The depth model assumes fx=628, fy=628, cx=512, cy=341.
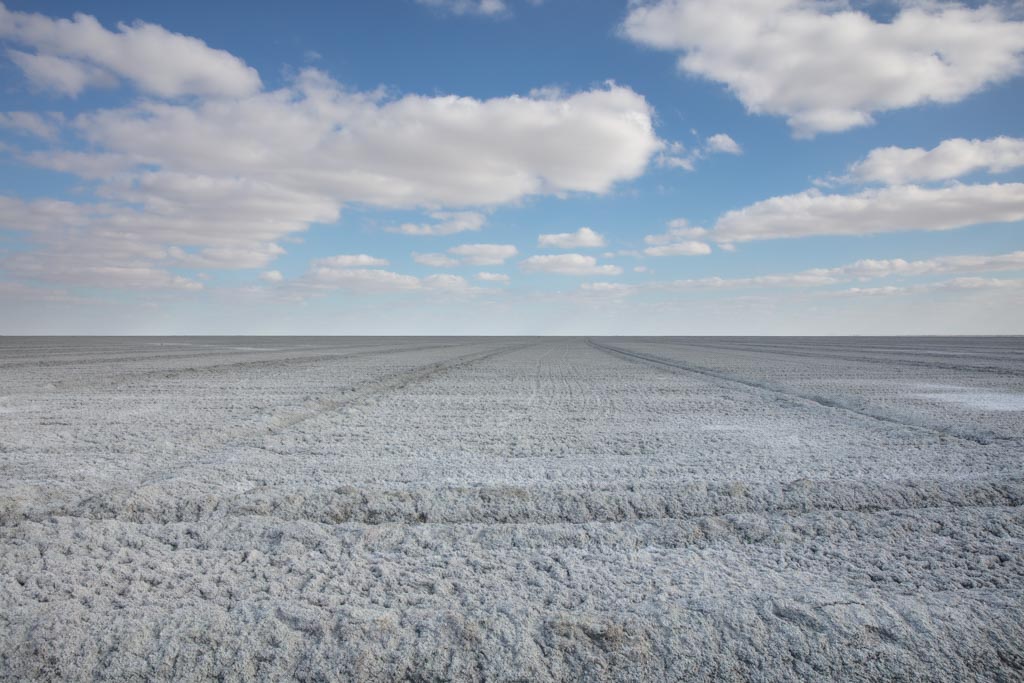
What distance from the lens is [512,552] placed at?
283 cm

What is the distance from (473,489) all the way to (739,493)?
159 cm

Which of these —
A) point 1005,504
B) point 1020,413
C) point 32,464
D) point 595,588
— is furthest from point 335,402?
point 1020,413

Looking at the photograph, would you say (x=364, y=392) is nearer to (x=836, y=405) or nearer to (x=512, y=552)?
(x=836, y=405)

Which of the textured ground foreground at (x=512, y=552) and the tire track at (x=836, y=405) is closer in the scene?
the textured ground foreground at (x=512, y=552)

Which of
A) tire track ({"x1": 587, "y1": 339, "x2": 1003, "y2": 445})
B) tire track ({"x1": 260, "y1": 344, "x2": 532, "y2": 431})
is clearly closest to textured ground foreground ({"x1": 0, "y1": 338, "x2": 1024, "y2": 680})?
tire track ({"x1": 587, "y1": 339, "x2": 1003, "y2": 445})

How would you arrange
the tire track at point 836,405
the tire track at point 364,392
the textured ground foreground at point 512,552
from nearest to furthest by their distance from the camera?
the textured ground foreground at point 512,552
the tire track at point 836,405
the tire track at point 364,392

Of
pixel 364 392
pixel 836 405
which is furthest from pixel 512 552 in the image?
pixel 364 392

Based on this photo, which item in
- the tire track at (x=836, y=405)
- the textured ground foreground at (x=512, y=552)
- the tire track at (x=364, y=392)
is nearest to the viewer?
the textured ground foreground at (x=512, y=552)

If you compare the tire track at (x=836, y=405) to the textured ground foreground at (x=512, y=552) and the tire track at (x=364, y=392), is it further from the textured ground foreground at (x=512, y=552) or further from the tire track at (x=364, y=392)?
the tire track at (x=364, y=392)

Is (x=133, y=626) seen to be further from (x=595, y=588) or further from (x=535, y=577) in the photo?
(x=595, y=588)

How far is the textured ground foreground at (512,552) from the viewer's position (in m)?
2.04

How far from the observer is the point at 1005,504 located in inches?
142

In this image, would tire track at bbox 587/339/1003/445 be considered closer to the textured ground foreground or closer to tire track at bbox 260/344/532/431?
the textured ground foreground

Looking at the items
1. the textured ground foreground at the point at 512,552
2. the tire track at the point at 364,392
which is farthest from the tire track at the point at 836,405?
the tire track at the point at 364,392
